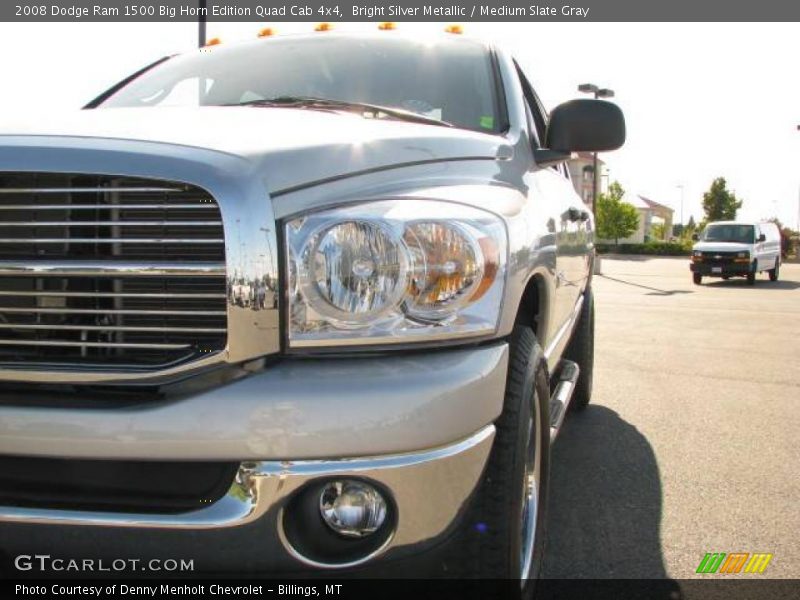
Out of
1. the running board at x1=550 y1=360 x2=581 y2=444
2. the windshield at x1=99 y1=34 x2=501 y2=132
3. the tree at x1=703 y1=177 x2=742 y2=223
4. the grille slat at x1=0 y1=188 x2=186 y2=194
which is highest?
the tree at x1=703 y1=177 x2=742 y2=223

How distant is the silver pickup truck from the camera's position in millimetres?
1536

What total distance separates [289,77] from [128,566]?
2088 mm

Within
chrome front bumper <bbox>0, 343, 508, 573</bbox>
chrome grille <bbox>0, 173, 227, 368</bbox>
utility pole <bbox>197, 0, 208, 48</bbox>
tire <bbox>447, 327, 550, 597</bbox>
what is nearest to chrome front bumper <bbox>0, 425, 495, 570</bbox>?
chrome front bumper <bbox>0, 343, 508, 573</bbox>

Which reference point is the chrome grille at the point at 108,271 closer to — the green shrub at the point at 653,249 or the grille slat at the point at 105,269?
the grille slat at the point at 105,269

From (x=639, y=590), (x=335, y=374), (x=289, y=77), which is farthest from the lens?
(x=289, y=77)

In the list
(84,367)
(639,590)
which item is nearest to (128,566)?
(84,367)

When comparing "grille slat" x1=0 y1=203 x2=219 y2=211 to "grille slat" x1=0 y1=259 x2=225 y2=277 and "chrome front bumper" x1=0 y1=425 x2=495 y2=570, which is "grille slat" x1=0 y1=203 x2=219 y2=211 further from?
"chrome front bumper" x1=0 y1=425 x2=495 y2=570

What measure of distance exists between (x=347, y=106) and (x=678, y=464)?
247cm

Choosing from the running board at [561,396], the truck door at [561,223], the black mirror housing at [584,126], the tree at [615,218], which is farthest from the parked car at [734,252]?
the tree at [615,218]

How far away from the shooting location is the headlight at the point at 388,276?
164cm

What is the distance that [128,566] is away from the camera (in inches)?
62.6

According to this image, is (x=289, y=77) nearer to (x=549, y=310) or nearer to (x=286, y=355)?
(x=549, y=310)

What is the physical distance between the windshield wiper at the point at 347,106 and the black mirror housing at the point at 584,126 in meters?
0.46

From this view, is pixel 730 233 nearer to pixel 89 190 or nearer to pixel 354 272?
pixel 354 272
